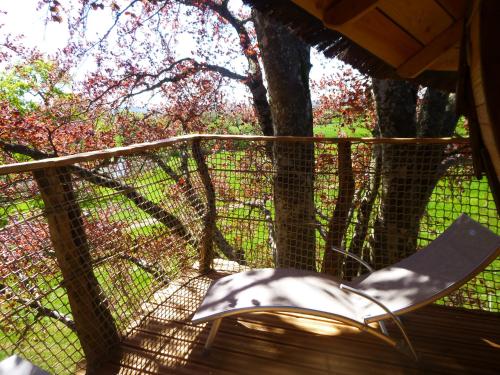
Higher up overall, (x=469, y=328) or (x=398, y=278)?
(x=398, y=278)

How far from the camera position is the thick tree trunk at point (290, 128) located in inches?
141

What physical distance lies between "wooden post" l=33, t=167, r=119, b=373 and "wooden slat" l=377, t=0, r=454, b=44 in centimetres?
180

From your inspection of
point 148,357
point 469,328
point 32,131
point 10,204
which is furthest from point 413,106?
point 32,131

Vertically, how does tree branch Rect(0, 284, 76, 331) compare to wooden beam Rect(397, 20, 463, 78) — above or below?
below

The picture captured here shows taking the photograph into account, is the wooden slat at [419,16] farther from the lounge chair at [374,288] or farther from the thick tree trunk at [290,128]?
the thick tree trunk at [290,128]

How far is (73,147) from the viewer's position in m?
6.92

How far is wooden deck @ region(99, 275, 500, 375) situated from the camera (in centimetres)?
197

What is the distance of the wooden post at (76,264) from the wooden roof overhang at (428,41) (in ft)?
4.79

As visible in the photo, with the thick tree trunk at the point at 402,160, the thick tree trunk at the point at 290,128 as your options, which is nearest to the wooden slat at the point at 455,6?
the thick tree trunk at the point at 402,160

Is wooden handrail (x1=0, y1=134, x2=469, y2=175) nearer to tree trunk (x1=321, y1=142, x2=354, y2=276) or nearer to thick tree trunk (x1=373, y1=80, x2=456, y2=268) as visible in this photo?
tree trunk (x1=321, y1=142, x2=354, y2=276)

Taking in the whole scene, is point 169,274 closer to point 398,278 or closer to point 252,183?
point 252,183

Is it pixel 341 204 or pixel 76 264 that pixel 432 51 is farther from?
pixel 76 264

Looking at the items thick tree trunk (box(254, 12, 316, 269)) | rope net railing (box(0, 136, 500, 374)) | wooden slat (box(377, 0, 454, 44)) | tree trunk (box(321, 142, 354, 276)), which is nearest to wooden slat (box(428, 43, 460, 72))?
wooden slat (box(377, 0, 454, 44))

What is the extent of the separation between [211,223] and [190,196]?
329 millimetres
